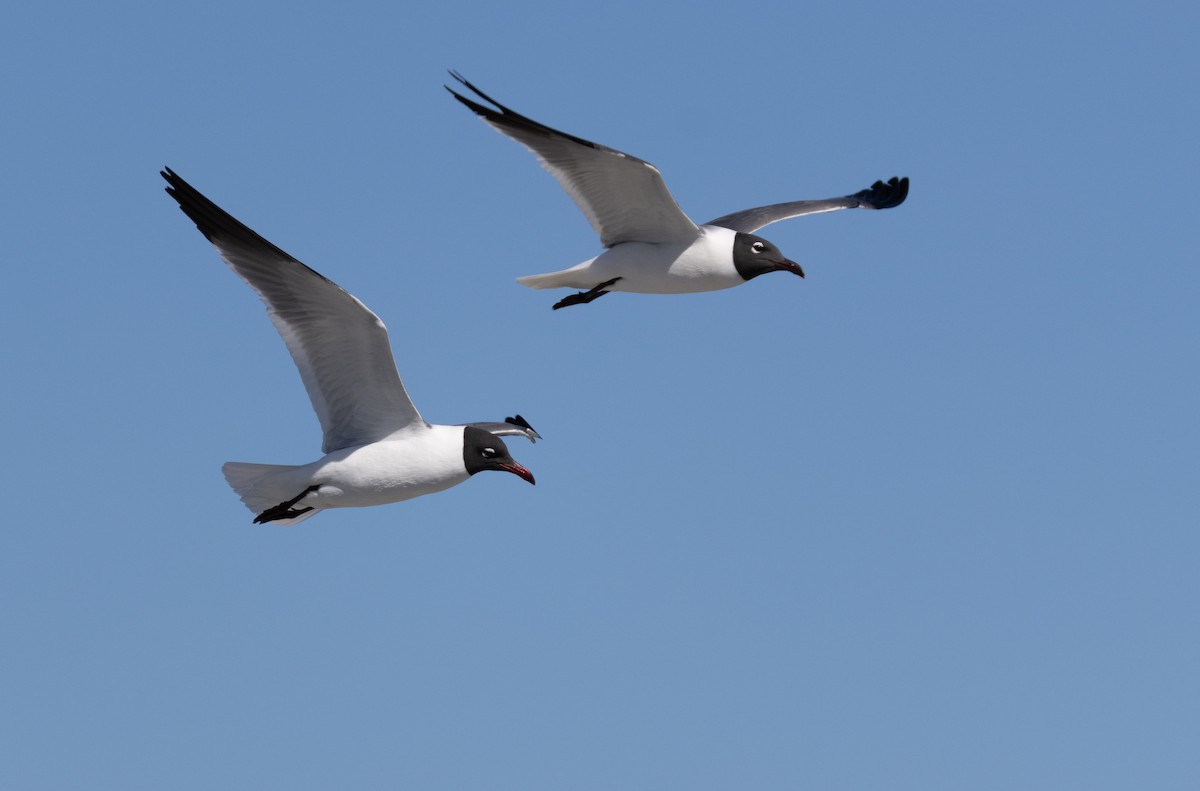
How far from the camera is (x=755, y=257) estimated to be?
16359mm

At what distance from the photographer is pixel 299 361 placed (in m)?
13.5

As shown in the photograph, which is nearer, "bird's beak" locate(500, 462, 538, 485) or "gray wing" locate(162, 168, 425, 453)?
"gray wing" locate(162, 168, 425, 453)

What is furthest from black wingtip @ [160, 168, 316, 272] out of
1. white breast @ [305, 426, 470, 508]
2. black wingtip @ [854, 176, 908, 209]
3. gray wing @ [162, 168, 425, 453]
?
black wingtip @ [854, 176, 908, 209]

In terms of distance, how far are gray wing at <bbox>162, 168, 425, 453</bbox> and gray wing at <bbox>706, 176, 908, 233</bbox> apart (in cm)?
602

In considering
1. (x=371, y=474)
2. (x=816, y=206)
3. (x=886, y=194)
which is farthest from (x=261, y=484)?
(x=886, y=194)

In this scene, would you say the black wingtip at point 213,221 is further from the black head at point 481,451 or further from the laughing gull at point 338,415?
the black head at point 481,451

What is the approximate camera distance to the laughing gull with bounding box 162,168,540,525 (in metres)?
13.2

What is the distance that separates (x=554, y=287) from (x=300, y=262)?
395 cm

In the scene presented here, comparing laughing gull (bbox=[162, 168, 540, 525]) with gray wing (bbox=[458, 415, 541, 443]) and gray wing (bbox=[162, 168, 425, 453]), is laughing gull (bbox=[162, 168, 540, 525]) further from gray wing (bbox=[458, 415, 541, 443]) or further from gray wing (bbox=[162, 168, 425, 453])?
gray wing (bbox=[458, 415, 541, 443])

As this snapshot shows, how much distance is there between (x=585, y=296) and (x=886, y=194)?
7.80 metres

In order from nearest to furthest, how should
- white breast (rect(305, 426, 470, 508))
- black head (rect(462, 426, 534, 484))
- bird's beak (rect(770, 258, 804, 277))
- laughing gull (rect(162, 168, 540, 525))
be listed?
laughing gull (rect(162, 168, 540, 525)) → white breast (rect(305, 426, 470, 508)) → black head (rect(462, 426, 534, 484)) → bird's beak (rect(770, 258, 804, 277))

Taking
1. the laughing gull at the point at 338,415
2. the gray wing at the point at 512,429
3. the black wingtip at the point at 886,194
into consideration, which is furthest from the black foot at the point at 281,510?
the black wingtip at the point at 886,194

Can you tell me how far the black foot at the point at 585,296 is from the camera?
52.9ft

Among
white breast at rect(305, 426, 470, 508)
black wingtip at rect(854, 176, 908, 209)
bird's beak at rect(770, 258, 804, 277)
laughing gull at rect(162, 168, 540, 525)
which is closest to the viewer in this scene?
laughing gull at rect(162, 168, 540, 525)
